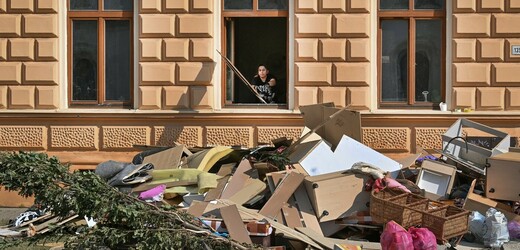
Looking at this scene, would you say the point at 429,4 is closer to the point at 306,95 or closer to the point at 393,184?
the point at 306,95

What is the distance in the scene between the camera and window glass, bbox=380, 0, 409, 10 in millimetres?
12883

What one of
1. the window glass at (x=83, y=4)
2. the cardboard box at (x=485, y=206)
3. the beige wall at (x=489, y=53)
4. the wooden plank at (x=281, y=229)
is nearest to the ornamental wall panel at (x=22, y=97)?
the window glass at (x=83, y=4)

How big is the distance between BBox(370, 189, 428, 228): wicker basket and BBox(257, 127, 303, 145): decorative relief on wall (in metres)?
3.78

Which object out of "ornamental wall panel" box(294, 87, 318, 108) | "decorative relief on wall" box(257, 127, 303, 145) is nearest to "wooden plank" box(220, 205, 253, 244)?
"decorative relief on wall" box(257, 127, 303, 145)

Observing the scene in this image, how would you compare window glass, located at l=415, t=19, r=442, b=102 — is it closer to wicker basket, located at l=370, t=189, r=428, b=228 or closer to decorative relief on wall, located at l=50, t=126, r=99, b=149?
wicker basket, located at l=370, t=189, r=428, b=228

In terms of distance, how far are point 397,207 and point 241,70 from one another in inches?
212

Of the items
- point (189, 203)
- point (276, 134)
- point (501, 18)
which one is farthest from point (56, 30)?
point (501, 18)

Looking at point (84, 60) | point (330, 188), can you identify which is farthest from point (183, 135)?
point (330, 188)

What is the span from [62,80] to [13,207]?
6.70ft

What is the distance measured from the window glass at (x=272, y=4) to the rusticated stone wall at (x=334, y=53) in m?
0.32

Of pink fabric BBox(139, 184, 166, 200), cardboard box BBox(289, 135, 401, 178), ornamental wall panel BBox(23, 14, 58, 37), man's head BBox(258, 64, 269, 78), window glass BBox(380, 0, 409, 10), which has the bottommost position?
pink fabric BBox(139, 184, 166, 200)

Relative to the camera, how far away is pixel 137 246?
6711 millimetres

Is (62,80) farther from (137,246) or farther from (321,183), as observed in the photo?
(137,246)

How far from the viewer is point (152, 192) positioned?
944 cm
